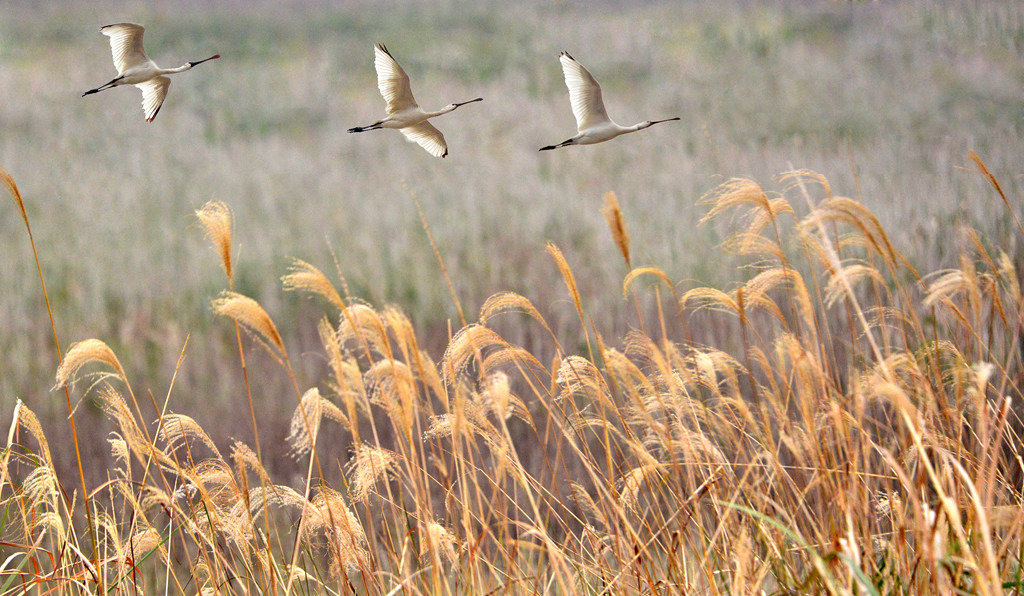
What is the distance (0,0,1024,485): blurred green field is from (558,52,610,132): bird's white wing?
1.23 feet

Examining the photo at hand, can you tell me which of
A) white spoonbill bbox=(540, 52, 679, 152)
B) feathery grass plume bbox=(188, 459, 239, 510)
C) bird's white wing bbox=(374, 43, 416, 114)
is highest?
bird's white wing bbox=(374, 43, 416, 114)

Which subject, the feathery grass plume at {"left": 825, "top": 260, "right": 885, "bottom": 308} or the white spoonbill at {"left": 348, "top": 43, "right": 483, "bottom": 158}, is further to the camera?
the white spoonbill at {"left": 348, "top": 43, "right": 483, "bottom": 158}

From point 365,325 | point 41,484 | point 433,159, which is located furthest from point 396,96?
point 41,484

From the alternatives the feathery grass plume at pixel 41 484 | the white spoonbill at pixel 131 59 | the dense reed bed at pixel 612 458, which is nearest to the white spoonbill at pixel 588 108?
the dense reed bed at pixel 612 458

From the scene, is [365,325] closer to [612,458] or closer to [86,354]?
[86,354]

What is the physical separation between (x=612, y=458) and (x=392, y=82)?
897mm

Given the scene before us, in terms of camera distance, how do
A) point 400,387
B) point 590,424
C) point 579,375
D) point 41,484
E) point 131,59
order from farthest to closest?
point 131,59
point 590,424
point 41,484
point 579,375
point 400,387

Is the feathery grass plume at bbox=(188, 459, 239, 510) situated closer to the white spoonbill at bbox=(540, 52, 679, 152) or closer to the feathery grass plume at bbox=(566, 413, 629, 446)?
the feathery grass plume at bbox=(566, 413, 629, 446)

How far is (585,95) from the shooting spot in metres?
1.50

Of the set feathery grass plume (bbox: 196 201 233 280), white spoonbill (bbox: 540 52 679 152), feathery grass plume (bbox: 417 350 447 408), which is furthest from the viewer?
white spoonbill (bbox: 540 52 679 152)

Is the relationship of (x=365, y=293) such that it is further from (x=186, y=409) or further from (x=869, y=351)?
(x=869, y=351)

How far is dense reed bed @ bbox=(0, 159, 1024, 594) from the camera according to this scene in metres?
1.05

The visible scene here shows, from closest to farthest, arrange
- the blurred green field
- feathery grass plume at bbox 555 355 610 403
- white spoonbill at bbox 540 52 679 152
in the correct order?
feathery grass plume at bbox 555 355 610 403 < white spoonbill at bbox 540 52 679 152 < the blurred green field

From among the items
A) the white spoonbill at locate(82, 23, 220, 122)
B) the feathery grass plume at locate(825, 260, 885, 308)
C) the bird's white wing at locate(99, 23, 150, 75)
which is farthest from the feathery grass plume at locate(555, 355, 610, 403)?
the bird's white wing at locate(99, 23, 150, 75)
